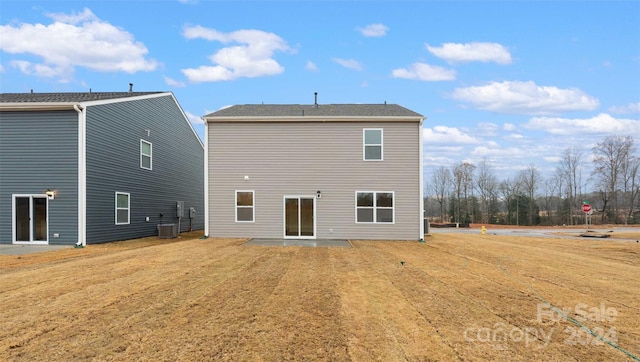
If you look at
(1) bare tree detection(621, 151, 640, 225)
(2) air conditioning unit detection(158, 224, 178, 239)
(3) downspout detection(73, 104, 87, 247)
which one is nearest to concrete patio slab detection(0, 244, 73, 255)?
(3) downspout detection(73, 104, 87, 247)

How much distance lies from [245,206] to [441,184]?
34.0 m

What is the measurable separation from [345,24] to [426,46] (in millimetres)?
4577

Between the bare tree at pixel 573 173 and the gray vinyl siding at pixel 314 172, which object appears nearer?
the gray vinyl siding at pixel 314 172

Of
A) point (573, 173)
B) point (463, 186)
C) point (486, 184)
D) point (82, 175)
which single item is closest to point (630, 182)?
point (573, 173)

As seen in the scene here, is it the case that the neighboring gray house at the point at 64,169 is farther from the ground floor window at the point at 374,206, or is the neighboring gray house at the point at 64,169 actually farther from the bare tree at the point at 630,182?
the bare tree at the point at 630,182

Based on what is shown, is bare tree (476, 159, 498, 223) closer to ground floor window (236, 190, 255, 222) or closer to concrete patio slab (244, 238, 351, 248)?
concrete patio slab (244, 238, 351, 248)

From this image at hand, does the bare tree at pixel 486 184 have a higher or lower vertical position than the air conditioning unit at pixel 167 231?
higher

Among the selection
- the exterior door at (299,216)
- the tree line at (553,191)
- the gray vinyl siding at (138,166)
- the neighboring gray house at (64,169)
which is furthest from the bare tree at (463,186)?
the neighboring gray house at (64,169)

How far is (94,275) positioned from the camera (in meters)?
6.99

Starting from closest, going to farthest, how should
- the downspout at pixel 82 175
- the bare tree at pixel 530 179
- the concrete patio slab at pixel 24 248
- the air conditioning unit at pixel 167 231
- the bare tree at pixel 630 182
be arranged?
1. the concrete patio slab at pixel 24 248
2. the downspout at pixel 82 175
3. the air conditioning unit at pixel 167 231
4. the bare tree at pixel 630 182
5. the bare tree at pixel 530 179

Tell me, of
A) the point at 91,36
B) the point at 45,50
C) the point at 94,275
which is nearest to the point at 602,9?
the point at 94,275

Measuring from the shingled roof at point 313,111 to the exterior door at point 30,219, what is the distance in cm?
678

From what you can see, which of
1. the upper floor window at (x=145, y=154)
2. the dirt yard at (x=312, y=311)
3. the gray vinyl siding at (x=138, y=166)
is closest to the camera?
the dirt yard at (x=312, y=311)

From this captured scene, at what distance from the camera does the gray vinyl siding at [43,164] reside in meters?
12.4
